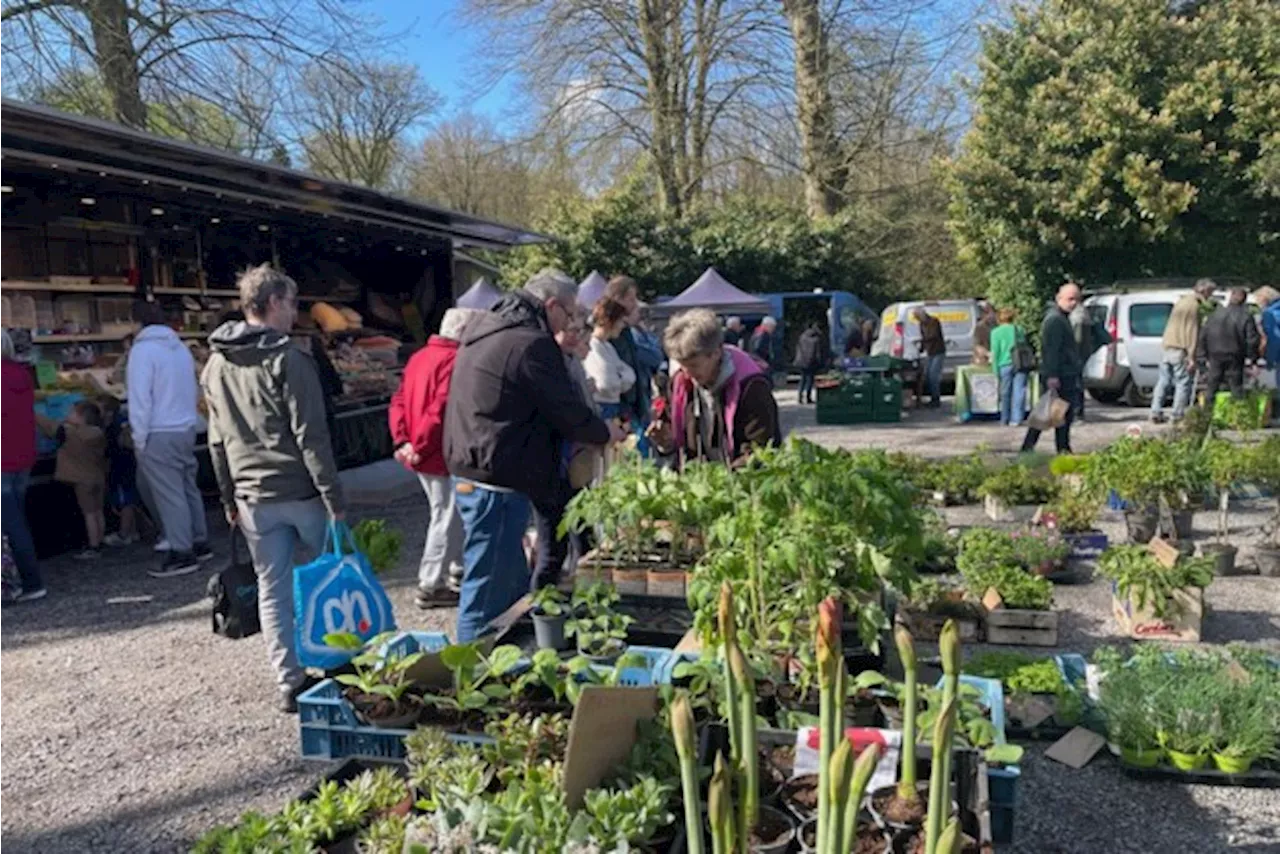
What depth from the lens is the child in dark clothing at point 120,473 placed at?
7102 millimetres

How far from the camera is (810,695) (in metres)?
2.78

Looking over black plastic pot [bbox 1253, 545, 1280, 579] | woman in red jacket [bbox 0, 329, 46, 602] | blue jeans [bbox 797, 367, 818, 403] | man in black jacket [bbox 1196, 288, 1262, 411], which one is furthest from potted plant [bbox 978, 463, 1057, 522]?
blue jeans [bbox 797, 367, 818, 403]

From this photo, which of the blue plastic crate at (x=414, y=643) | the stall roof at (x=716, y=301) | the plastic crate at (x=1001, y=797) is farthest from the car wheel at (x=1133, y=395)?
the blue plastic crate at (x=414, y=643)

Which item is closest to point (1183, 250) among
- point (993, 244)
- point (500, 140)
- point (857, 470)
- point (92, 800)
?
point (993, 244)

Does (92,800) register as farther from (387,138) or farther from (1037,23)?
(387,138)

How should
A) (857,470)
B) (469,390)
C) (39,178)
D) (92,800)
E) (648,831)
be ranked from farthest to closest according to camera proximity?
(39,178), (469,390), (92,800), (857,470), (648,831)

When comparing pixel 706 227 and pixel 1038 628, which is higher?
pixel 706 227

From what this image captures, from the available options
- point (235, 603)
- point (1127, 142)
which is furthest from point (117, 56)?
point (1127, 142)

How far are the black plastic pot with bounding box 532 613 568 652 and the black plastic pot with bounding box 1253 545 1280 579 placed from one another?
→ 14.6ft

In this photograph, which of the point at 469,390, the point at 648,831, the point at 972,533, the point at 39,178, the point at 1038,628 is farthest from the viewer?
the point at 39,178

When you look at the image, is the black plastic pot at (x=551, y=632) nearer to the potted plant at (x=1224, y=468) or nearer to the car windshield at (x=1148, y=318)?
the potted plant at (x=1224, y=468)

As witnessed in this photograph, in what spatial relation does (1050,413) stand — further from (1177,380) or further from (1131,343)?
(1131,343)

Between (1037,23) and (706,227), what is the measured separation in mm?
7916

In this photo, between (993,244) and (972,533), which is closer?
(972,533)
